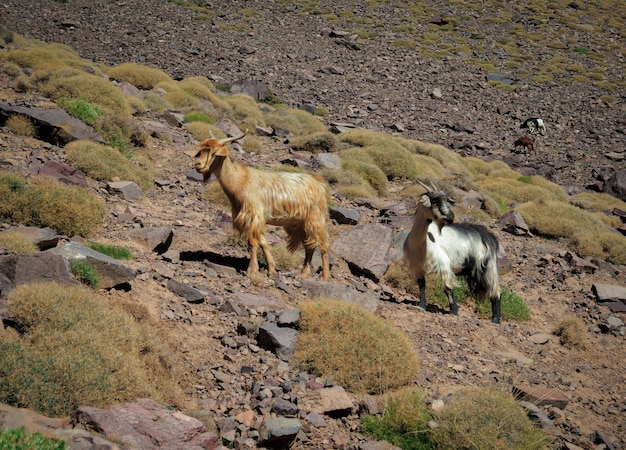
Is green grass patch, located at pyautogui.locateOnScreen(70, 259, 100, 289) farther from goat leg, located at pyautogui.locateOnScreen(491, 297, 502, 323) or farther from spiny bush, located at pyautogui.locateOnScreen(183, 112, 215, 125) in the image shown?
spiny bush, located at pyautogui.locateOnScreen(183, 112, 215, 125)

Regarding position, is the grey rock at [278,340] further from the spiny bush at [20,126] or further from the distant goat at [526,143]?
the distant goat at [526,143]

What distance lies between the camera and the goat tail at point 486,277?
11352 mm

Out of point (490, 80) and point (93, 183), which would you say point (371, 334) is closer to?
point (93, 183)

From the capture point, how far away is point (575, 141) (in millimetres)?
34500

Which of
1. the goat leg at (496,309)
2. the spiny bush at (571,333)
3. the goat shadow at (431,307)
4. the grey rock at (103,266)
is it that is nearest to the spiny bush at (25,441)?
the grey rock at (103,266)

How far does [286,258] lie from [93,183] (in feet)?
15.0

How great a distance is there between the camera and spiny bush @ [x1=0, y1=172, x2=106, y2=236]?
32.3 ft

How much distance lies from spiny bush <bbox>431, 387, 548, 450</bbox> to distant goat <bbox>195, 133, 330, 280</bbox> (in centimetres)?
434

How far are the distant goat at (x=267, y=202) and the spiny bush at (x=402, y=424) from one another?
3.87 meters

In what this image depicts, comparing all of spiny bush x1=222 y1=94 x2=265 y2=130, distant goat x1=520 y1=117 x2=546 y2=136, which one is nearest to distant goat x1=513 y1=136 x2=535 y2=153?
distant goat x1=520 y1=117 x2=546 y2=136

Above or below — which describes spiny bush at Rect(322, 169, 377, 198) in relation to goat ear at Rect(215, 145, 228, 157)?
below

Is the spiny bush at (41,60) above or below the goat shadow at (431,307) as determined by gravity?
above

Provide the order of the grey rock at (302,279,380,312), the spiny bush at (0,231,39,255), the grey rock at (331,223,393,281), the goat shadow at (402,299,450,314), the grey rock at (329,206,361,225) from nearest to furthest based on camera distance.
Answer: the spiny bush at (0,231,39,255) → the grey rock at (302,279,380,312) → the goat shadow at (402,299,450,314) → the grey rock at (331,223,393,281) → the grey rock at (329,206,361,225)

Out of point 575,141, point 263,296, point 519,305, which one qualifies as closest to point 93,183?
point 263,296
